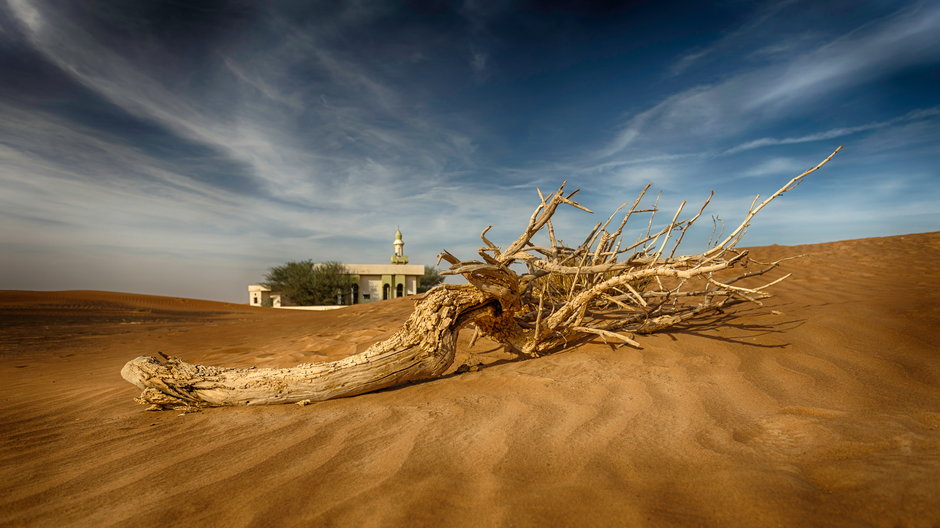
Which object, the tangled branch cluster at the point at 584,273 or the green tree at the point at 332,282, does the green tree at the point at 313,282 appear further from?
the tangled branch cluster at the point at 584,273

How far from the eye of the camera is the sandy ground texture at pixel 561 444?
1.46 m

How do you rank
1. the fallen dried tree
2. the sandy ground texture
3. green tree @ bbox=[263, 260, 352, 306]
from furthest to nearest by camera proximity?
green tree @ bbox=[263, 260, 352, 306]
the fallen dried tree
the sandy ground texture

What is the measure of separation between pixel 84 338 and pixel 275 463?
8.38m

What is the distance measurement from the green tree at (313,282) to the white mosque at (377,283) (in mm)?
420

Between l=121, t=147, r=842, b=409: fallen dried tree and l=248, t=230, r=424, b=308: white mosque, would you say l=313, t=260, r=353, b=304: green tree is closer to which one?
l=248, t=230, r=424, b=308: white mosque

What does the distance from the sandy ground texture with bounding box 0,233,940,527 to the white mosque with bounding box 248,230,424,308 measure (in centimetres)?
1952

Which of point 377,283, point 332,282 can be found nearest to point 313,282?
point 332,282

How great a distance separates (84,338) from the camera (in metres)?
7.71

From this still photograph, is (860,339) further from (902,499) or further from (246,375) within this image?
(246,375)

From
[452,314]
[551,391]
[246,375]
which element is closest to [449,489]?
[551,391]

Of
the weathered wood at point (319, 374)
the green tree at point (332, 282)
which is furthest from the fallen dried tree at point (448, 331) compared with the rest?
the green tree at point (332, 282)

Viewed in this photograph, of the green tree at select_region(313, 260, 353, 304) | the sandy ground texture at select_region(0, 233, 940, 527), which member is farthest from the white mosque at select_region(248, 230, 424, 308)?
the sandy ground texture at select_region(0, 233, 940, 527)

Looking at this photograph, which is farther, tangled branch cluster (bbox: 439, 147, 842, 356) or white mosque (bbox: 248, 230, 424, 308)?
white mosque (bbox: 248, 230, 424, 308)

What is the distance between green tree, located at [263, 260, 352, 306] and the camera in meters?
22.3
